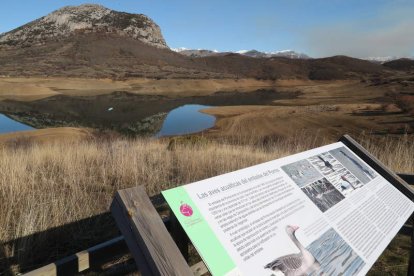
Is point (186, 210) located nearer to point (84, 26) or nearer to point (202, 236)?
point (202, 236)

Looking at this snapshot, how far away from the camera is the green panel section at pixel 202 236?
5.61ft

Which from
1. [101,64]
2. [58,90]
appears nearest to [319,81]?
[101,64]

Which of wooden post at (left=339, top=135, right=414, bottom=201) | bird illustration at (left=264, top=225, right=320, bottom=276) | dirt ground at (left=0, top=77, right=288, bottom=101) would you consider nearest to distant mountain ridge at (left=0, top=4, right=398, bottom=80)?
dirt ground at (left=0, top=77, right=288, bottom=101)

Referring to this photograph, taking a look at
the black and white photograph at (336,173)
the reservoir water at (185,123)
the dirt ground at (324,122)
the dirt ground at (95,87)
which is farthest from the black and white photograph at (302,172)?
the dirt ground at (95,87)

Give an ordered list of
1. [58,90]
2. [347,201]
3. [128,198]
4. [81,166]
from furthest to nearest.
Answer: [58,90]
[81,166]
[347,201]
[128,198]

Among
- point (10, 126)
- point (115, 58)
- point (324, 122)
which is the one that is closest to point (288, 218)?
point (324, 122)

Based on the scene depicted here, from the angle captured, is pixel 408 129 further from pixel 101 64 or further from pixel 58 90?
pixel 101 64

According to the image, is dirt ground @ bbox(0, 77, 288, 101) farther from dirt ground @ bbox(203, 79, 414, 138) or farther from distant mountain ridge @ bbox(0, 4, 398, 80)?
dirt ground @ bbox(203, 79, 414, 138)

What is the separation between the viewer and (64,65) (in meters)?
78.1

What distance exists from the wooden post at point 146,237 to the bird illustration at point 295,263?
511 millimetres

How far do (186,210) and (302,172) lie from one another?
1257mm

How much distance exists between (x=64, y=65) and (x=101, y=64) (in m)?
8.55

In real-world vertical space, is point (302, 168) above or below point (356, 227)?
above

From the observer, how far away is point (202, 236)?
1.76 metres
